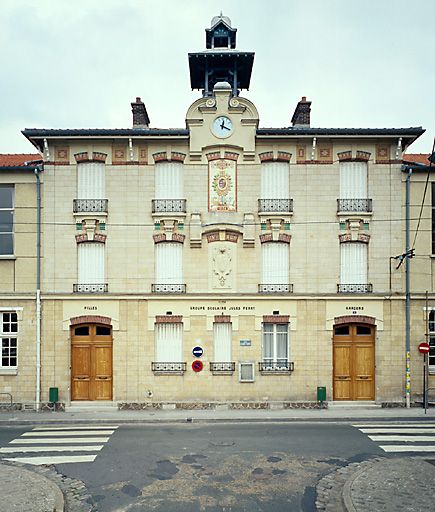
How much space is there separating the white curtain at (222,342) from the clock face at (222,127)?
8.16 meters

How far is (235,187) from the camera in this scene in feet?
64.8

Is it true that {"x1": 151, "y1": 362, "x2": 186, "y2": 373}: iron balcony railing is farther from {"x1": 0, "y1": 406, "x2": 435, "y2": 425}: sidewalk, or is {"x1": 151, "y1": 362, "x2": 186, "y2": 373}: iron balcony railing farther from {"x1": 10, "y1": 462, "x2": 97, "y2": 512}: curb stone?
{"x1": 10, "y1": 462, "x2": 97, "y2": 512}: curb stone

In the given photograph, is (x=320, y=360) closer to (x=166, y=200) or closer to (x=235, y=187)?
(x=235, y=187)

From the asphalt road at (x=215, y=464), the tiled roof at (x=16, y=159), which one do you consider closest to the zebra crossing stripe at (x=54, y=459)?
the asphalt road at (x=215, y=464)

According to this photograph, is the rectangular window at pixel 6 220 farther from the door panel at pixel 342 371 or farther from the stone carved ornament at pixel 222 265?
the door panel at pixel 342 371

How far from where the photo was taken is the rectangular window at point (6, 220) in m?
19.8

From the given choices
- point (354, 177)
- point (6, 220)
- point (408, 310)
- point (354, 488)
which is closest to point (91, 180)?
point (6, 220)

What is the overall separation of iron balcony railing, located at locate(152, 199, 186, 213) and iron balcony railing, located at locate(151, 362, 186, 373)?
6.51 meters

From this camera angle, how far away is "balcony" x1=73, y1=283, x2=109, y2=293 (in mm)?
19500

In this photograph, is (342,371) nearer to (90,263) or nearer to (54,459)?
(90,263)

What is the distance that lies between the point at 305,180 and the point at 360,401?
381 inches

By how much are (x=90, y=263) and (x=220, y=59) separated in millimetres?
11676

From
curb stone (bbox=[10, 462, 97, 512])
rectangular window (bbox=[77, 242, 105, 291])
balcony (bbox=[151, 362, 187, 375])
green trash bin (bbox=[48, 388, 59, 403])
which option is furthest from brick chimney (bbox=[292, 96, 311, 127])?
curb stone (bbox=[10, 462, 97, 512])

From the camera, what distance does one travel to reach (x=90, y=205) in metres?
19.7
